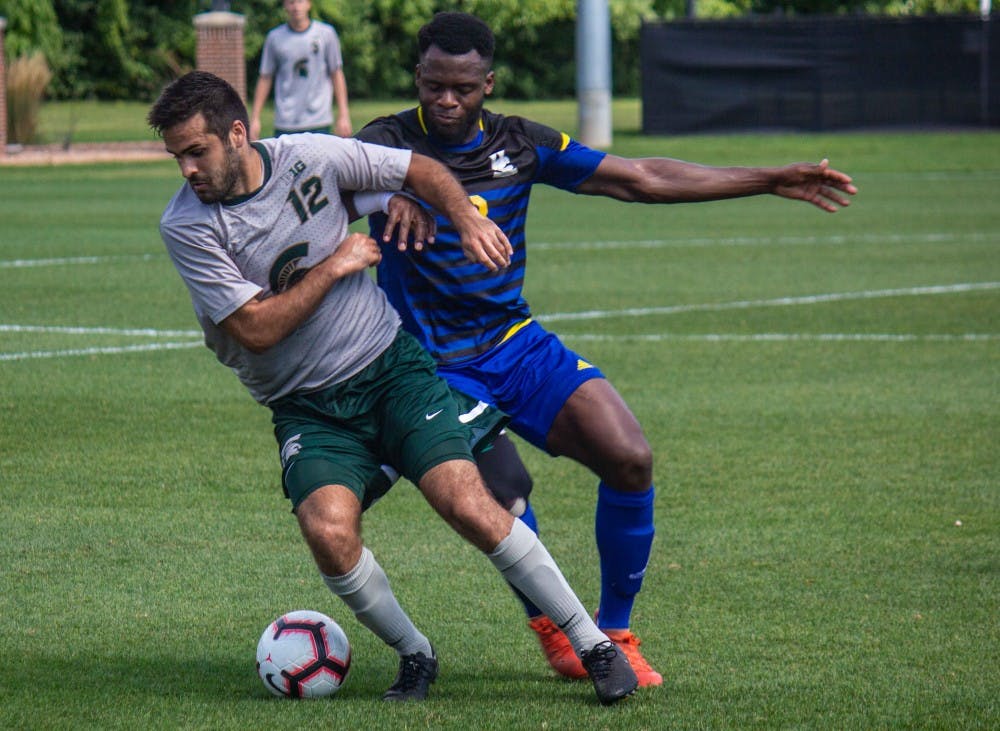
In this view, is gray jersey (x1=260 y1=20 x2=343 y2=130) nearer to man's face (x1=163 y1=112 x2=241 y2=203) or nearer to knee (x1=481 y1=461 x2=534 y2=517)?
knee (x1=481 y1=461 x2=534 y2=517)

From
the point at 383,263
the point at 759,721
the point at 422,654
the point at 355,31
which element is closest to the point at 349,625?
the point at 422,654

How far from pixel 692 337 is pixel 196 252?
7473 millimetres

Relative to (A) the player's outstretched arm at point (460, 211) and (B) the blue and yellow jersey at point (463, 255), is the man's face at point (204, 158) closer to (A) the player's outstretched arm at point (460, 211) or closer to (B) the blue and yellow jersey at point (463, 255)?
(A) the player's outstretched arm at point (460, 211)

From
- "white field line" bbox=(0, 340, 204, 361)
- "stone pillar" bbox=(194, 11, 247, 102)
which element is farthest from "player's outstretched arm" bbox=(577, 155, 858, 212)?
"stone pillar" bbox=(194, 11, 247, 102)

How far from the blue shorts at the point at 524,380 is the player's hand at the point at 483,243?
2.09 ft

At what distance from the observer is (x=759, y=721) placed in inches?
186

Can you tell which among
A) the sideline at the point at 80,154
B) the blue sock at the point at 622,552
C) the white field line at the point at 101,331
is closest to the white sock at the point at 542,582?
the blue sock at the point at 622,552

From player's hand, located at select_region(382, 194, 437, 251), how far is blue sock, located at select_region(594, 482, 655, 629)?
1.01 m

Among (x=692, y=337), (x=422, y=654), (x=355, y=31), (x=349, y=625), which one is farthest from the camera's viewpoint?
(x=355, y=31)

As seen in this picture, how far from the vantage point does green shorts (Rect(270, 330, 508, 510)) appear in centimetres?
491

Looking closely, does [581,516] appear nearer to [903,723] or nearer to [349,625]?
[349,625]

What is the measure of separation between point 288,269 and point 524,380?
905 millimetres

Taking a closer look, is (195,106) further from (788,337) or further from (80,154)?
(80,154)

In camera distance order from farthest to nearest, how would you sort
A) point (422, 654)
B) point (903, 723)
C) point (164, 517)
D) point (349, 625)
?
point (164, 517) → point (349, 625) → point (422, 654) → point (903, 723)
